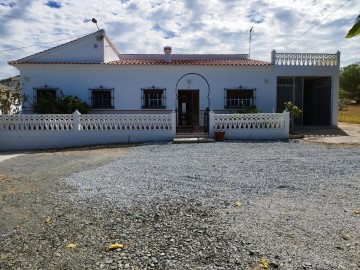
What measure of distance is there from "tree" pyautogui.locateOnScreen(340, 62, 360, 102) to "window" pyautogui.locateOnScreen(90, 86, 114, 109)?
1669 inches

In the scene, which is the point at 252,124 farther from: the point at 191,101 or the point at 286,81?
the point at 286,81

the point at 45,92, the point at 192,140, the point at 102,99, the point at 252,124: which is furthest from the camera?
the point at 102,99

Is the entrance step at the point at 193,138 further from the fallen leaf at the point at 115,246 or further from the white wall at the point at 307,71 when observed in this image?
the fallen leaf at the point at 115,246

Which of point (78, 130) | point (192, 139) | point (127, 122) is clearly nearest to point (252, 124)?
point (192, 139)

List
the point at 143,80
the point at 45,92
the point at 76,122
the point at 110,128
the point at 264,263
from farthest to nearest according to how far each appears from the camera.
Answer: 1. the point at 143,80
2. the point at 45,92
3. the point at 110,128
4. the point at 76,122
5. the point at 264,263

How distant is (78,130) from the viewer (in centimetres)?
1370

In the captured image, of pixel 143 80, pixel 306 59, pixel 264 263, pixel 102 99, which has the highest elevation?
pixel 306 59

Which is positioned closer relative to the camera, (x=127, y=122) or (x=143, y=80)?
(x=127, y=122)

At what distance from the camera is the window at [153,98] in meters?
17.4

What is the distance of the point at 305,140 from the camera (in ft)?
45.0

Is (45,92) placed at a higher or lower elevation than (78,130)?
higher

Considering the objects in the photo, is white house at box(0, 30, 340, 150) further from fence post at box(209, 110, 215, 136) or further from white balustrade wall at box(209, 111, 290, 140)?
white balustrade wall at box(209, 111, 290, 140)

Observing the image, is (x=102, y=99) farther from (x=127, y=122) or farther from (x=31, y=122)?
(x=31, y=122)

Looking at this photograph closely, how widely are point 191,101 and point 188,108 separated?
443 millimetres
